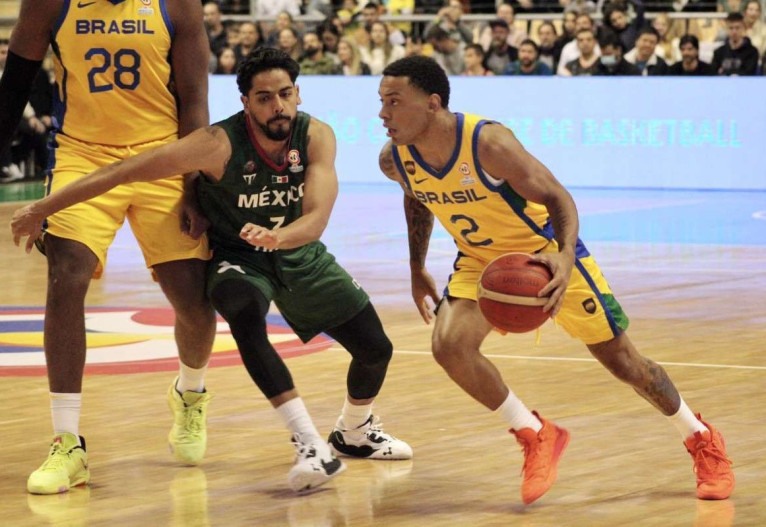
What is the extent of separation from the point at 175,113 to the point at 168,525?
1795mm

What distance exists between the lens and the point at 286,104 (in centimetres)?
598

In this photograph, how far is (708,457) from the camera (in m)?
5.69

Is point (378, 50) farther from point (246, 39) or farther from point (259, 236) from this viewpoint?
point (259, 236)

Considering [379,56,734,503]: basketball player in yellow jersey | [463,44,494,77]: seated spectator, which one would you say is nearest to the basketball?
[379,56,734,503]: basketball player in yellow jersey

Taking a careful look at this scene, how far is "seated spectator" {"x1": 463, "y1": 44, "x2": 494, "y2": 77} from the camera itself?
19.7 metres

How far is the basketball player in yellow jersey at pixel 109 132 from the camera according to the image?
592 cm

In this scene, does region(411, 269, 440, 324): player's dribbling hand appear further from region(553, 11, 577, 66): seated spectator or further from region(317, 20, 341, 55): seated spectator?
region(317, 20, 341, 55): seated spectator

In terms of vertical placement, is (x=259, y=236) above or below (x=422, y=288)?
above

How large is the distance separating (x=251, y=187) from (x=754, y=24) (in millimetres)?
14111

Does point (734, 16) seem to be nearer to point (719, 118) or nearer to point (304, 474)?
point (719, 118)

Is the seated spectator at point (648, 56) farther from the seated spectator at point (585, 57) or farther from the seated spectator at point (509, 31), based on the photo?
the seated spectator at point (509, 31)

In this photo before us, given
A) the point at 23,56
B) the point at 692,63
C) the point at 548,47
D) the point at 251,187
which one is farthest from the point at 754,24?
the point at 23,56

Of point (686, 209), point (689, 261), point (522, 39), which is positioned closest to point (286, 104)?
point (689, 261)

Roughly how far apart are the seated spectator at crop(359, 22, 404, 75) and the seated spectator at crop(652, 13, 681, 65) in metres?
3.47
